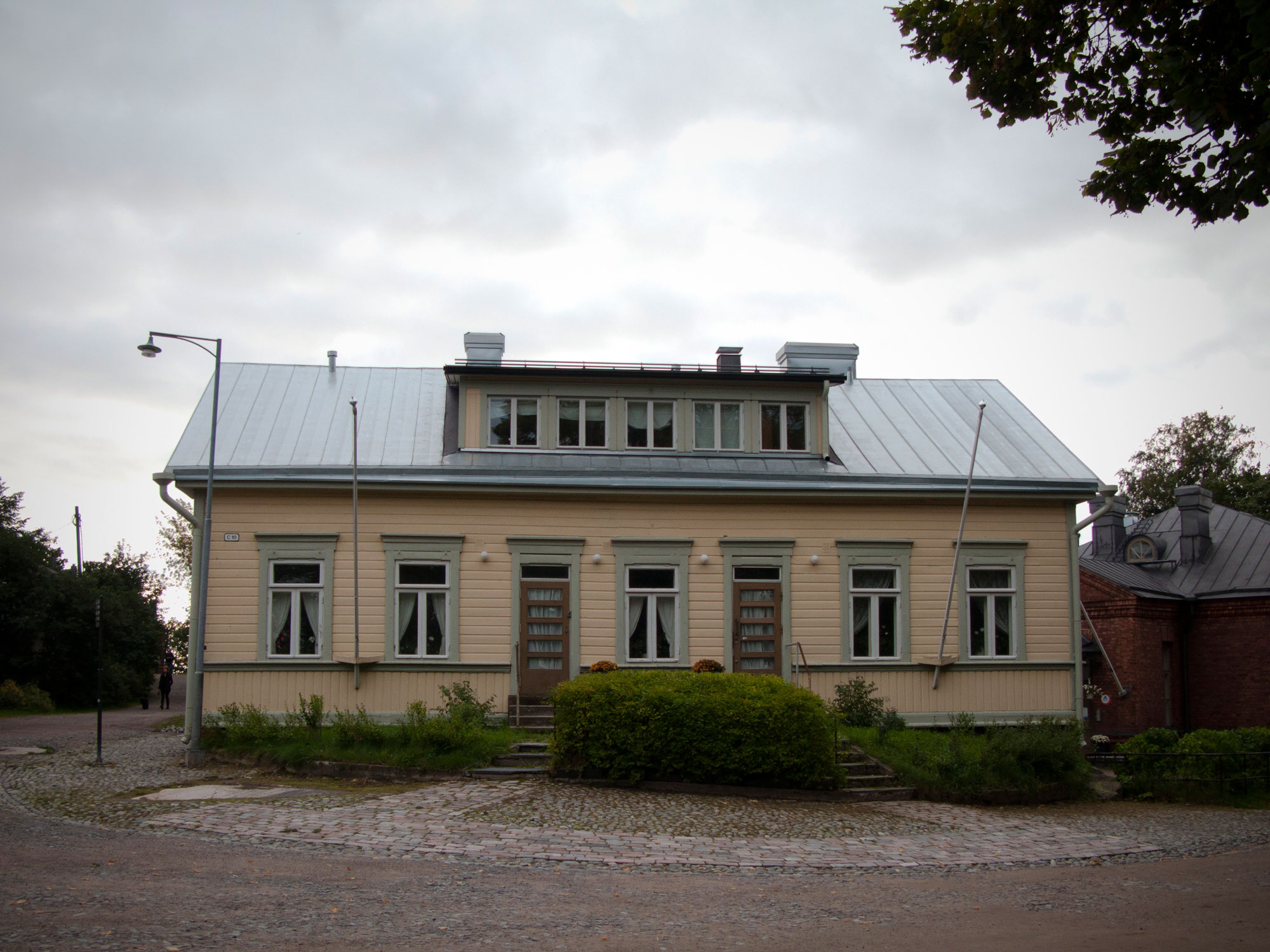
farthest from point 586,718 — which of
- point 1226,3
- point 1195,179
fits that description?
point 1226,3

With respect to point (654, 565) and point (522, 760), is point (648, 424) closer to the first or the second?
point (654, 565)

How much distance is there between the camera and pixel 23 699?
34500mm

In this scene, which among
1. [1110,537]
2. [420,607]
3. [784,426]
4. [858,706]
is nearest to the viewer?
[858,706]

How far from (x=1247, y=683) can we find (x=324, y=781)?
73.2 feet

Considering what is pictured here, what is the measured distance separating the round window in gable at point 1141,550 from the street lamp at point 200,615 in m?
23.9

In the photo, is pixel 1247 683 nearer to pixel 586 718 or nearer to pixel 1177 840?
pixel 1177 840

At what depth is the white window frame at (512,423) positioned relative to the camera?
19.6 meters

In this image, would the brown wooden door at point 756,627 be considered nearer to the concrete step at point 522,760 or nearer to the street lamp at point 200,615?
the concrete step at point 522,760

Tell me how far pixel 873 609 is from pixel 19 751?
15.1 meters

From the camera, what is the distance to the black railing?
1564 cm

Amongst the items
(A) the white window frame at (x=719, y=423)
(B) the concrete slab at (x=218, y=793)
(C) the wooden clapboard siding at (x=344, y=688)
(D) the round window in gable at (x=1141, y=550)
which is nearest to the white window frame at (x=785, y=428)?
(A) the white window frame at (x=719, y=423)

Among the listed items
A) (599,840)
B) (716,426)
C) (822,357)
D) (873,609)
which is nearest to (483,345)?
(716,426)

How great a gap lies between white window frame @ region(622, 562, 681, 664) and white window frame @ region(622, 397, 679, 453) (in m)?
2.27

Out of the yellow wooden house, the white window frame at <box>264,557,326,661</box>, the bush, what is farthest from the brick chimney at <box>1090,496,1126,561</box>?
the bush
